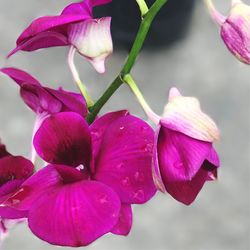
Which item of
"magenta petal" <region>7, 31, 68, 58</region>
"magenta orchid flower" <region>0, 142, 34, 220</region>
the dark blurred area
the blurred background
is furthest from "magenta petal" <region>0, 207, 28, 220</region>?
the dark blurred area

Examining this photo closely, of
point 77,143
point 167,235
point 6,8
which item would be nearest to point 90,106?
point 77,143

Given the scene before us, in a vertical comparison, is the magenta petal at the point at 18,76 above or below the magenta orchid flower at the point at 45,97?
above

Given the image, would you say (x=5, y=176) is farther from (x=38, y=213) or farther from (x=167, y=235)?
(x=167, y=235)

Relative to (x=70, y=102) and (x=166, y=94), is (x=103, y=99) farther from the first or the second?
(x=166, y=94)

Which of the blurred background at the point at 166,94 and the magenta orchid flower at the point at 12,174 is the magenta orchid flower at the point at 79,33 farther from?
the blurred background at the point at 166,94

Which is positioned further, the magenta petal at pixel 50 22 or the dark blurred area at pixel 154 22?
the dark blurred area at pixel 154 22

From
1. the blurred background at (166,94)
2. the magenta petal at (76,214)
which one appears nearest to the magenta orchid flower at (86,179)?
the magenta petal at (76,214)
